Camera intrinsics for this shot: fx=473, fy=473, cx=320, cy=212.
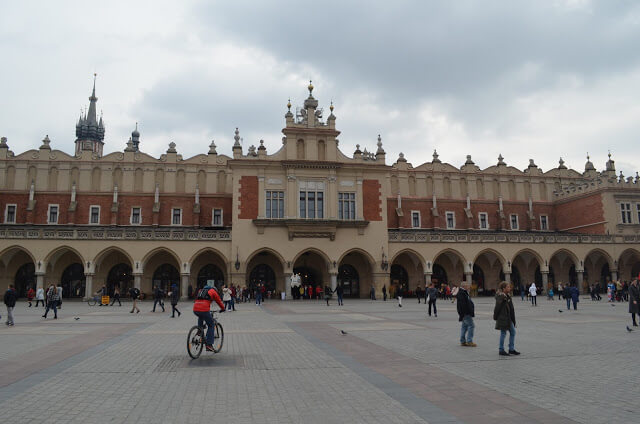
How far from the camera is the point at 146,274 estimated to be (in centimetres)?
4009

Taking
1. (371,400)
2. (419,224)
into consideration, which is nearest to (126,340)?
(371,400)

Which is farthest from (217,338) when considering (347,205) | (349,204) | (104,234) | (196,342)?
(349,204)

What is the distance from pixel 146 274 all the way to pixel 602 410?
38.4 metres

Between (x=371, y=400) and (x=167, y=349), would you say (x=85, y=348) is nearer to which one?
(x=167, y=349)

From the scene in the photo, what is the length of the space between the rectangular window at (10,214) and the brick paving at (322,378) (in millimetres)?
31788

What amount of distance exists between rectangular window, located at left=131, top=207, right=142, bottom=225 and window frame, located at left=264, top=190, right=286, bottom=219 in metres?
12.8

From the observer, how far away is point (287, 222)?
38.2 meters

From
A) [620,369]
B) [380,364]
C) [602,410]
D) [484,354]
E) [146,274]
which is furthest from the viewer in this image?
[146,274]

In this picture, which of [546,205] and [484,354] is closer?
[484,354]

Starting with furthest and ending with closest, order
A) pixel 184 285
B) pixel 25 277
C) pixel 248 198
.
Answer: pixel 25 277
pixel 248 198
pixel 184 285

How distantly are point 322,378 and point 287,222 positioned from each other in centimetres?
2954

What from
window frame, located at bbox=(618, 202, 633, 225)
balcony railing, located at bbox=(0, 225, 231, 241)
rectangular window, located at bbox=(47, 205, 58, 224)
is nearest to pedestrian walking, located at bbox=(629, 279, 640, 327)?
balcony railing, located at bbox=(0, 225, 231, 241)

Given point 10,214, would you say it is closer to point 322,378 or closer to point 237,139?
point 237,139

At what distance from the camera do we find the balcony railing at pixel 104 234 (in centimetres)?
3544
